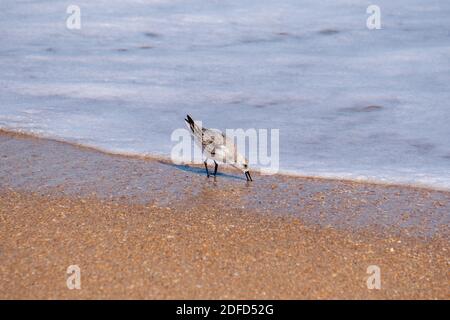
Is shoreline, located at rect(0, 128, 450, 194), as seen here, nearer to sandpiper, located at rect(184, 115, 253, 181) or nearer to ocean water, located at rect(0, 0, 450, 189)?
ocean water, located at rect(0, 0, 450, 189)

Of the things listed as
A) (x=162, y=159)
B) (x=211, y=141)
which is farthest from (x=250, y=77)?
(x=211, y=141)

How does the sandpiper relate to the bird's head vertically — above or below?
above

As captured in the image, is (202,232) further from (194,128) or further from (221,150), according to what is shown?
(194,128)

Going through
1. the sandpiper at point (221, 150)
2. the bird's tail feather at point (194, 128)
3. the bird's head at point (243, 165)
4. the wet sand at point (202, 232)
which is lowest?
the wet sand at point (202, 232)

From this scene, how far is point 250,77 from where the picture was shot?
10.4 metres

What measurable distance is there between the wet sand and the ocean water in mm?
666

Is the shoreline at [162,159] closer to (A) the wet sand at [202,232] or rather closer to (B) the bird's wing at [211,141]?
(A) the wet sand at [202,232]

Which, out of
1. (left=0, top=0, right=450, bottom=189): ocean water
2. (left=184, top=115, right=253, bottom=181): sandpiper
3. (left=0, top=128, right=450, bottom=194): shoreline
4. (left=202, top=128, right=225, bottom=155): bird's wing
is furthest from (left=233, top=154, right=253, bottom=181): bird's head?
(left=0, top=0, right=450, bottom=189): ocean water

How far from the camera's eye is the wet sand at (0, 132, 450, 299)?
423cm

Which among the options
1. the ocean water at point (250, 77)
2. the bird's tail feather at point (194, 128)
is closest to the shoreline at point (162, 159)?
the ocean water at point (250, 77)

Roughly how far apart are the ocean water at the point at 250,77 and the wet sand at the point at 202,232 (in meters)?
0.67

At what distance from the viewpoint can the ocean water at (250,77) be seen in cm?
747

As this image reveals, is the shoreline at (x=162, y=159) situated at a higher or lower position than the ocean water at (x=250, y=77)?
lower

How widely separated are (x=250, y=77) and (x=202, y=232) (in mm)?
5643
